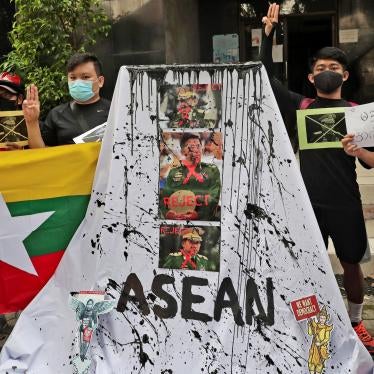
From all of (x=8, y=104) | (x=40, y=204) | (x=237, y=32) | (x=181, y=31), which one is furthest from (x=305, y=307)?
(x=237, y=32)

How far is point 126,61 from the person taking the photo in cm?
765

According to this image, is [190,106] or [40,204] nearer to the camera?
[190,106]

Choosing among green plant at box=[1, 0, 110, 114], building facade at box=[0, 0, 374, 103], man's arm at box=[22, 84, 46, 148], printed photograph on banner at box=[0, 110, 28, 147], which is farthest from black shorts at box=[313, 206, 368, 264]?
building facade at box=[0, 0, 374, 103]

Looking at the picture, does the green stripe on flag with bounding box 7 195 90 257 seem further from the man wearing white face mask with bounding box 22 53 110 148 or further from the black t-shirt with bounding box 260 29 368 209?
the black t-shirt with bounding box 260 29 368 209

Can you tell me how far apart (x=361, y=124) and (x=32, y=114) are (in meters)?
1.82

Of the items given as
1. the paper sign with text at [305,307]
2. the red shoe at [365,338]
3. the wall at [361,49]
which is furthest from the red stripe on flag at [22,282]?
the wall at [361,49]

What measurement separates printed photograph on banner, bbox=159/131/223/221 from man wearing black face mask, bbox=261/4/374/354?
0.66 m

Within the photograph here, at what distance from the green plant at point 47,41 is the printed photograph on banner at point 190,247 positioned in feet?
13.6

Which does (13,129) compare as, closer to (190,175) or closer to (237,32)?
(190,175)

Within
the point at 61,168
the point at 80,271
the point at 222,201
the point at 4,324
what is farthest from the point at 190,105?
the point at 4,324

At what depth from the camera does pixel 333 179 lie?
111 inches

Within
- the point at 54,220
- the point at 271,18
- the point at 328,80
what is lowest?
the point at 54,220

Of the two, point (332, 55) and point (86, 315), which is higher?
point (332, 55)

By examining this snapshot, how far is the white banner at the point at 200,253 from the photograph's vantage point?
8.00 ft
